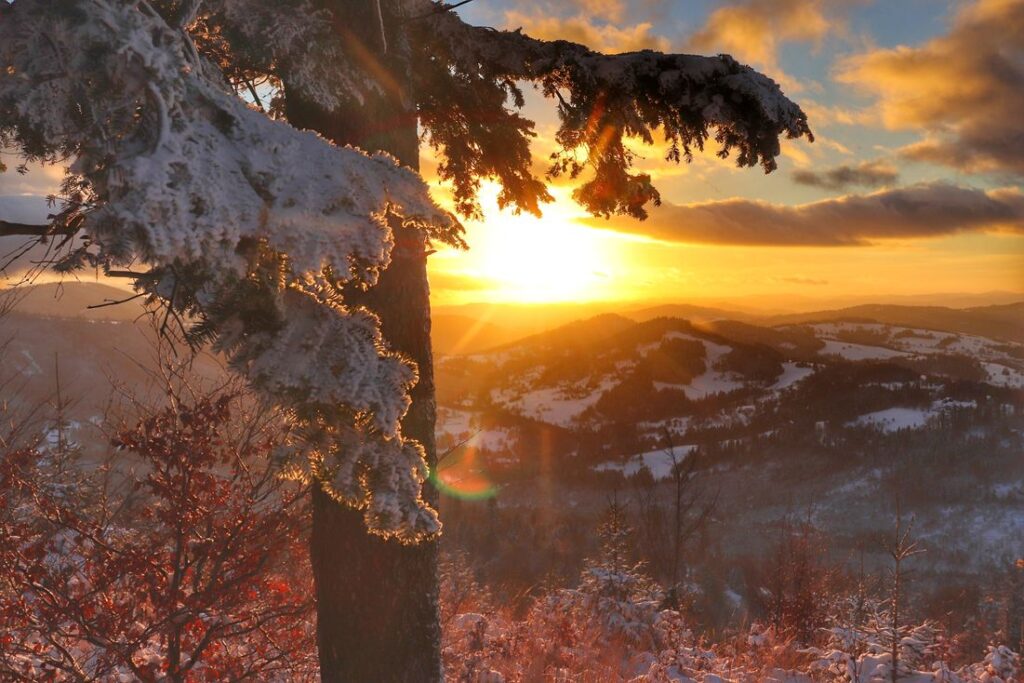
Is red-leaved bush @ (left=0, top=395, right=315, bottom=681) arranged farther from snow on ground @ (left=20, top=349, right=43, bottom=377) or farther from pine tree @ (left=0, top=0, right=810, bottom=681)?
snow on ground @ (left=20, top=349, right=43, bottom=377)

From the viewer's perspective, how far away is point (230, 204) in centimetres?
200

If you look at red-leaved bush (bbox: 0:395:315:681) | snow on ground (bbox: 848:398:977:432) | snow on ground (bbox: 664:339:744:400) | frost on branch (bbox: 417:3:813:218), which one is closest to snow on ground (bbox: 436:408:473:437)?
snow on ground (bbox: 664:339:744:400)

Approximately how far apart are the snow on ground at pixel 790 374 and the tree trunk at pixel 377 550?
15513cm

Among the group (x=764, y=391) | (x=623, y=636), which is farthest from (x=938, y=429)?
(x=623, y=636)

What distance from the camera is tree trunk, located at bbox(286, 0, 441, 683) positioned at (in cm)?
380

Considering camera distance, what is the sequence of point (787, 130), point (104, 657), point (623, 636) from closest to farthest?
point (787, 130) → point (104, 657) → point (623, 636)

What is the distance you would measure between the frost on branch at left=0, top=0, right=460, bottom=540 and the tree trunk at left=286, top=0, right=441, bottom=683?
1.28 meters

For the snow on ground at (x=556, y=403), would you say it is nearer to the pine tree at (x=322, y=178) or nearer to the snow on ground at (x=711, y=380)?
the snow on ground at (x=711, y=380)

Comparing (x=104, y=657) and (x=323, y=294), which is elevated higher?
(x=323, y=294)

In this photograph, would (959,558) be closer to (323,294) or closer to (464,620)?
(464,620)

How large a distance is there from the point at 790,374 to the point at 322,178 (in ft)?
548

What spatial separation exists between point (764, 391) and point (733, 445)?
42993 mm

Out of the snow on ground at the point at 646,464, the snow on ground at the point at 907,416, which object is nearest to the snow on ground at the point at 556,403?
the snow on ground at the point at 646,464

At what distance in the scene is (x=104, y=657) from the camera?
5559 millimetres
